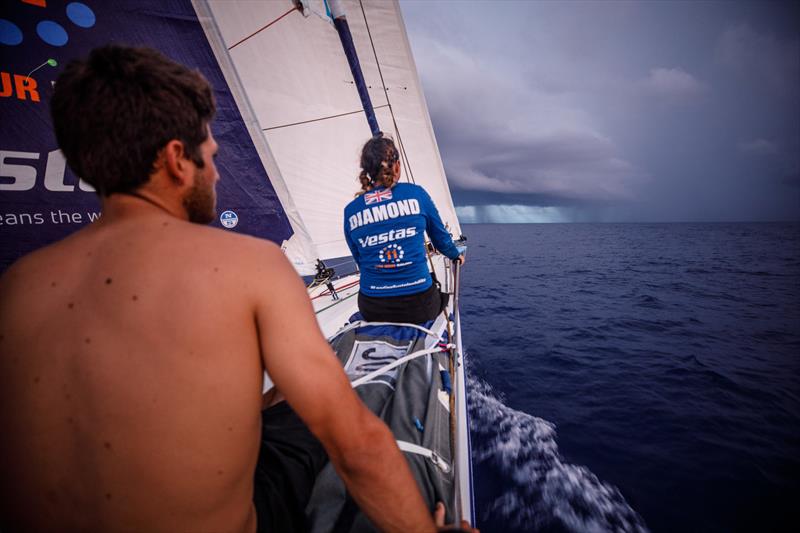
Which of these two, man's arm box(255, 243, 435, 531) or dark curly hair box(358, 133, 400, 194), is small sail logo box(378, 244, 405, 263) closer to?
dark curly hair box(358, 133, 400, 194)

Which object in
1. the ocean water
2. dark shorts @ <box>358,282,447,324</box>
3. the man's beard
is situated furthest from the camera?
the ocean water

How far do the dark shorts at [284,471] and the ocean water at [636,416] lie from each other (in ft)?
9.04

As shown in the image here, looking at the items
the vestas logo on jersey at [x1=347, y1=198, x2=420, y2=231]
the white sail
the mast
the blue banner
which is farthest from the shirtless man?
the mast

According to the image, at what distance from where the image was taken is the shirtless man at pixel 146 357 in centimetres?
65

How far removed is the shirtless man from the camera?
0.65 m

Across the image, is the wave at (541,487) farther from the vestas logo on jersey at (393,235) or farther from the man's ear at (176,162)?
the man's ear at (176,162)

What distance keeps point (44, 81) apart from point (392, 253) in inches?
138

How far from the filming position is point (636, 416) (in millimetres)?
4582

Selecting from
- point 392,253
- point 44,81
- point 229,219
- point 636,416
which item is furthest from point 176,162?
point 636,416

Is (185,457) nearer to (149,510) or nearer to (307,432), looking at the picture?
(149,510)

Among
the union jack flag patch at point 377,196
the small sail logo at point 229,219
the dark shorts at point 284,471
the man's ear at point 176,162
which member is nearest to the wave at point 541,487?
the dark shorts at point 284,471

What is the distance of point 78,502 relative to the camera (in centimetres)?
67

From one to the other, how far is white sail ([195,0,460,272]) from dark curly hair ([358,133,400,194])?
214 cm

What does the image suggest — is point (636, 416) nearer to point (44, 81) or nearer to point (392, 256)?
point (392, 256)
